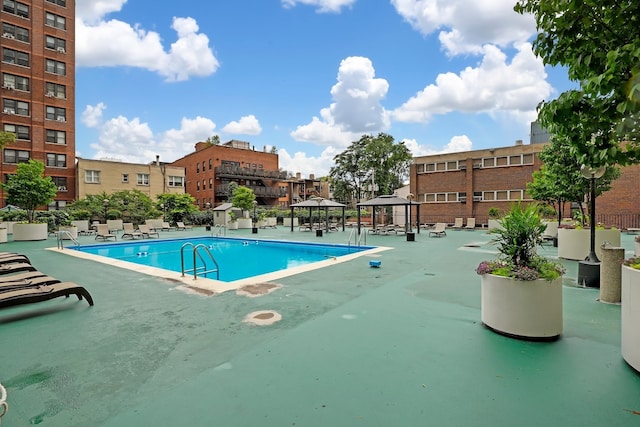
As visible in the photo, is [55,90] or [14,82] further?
[55,90]

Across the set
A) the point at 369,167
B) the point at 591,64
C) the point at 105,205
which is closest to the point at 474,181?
the point at 369,167

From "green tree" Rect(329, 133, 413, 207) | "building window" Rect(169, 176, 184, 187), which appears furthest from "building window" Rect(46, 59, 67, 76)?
"green tree" Rect(329, 133, 413, 207)

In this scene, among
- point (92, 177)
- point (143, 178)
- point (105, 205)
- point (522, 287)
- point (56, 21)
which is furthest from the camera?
point (143, 178)

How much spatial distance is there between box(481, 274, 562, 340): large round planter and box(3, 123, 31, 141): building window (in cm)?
4037

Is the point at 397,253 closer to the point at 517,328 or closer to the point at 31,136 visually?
the point at 517,328

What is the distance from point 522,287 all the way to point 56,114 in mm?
41966

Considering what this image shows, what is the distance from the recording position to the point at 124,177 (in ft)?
119

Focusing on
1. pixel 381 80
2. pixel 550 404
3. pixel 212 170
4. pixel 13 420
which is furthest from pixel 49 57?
pixel 550 404

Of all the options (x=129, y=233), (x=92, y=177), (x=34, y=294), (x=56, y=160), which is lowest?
(x=129, y=233)

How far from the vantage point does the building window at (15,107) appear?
1158 inches

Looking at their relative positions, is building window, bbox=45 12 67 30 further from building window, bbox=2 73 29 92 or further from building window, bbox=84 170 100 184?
building window, bbox=84 170 100 184

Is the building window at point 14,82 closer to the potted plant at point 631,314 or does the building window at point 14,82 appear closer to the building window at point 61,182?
the building window at point 61,182

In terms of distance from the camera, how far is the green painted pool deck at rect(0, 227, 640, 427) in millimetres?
2312

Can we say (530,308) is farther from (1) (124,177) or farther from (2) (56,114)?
(2) (56,114)
